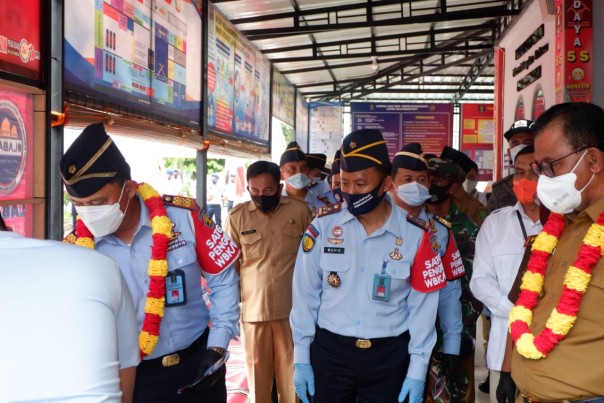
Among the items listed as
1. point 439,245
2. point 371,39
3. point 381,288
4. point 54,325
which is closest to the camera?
point 54,325

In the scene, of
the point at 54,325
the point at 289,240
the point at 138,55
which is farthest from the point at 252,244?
the point at 54,325

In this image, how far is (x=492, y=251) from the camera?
2.54 meters

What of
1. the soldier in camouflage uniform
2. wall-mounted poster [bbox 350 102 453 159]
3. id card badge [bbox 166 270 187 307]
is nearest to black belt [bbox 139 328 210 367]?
id card badge [bbox 166 270 187 307]

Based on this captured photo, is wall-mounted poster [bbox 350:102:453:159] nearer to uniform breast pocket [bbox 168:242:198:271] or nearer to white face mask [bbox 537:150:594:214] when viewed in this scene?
uniform breast pocket [bbox 168:242:198:271]

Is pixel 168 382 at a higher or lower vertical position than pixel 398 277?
lower

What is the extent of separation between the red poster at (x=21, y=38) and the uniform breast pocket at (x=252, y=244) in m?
1.46

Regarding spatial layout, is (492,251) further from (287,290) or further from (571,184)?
(287,290)

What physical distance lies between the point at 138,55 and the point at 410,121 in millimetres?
8437

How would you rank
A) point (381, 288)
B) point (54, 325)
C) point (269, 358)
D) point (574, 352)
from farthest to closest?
point (269, 358) → point (381, 288) → point (574, 352) → point (54, 325)

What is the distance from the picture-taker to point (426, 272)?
2252 millimetres

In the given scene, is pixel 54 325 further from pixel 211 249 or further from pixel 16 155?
pixel 16 155

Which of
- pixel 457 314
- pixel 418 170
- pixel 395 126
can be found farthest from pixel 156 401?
pixel 395 126

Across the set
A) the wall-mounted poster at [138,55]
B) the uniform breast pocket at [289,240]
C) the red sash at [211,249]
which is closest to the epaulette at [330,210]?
the red sash at [211,249]

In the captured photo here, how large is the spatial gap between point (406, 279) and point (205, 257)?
2.45ft
